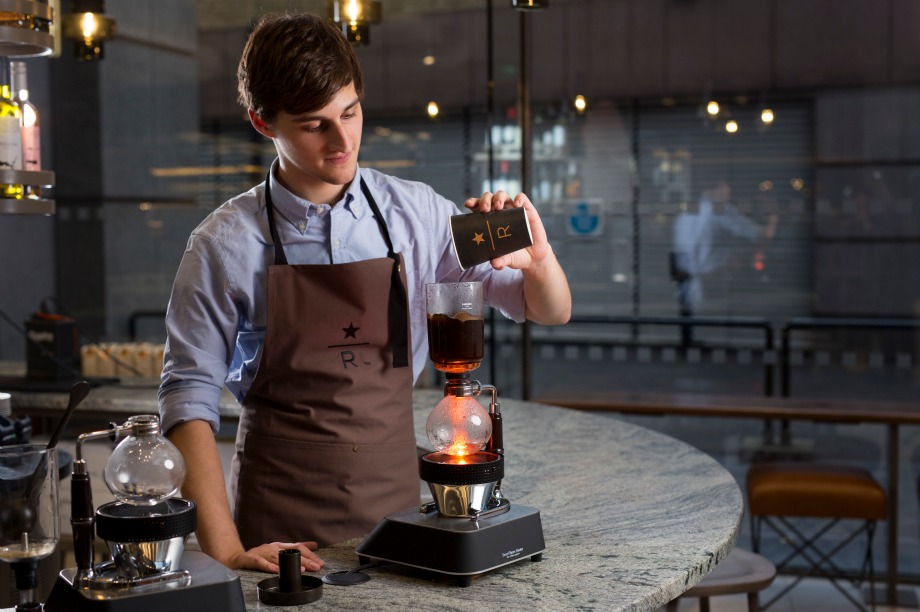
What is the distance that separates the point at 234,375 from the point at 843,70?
3832 mm

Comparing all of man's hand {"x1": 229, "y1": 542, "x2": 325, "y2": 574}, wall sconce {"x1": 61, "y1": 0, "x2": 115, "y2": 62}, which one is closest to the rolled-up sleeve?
man's hand {"x1": 229, "y1": 542, "x2": 325, "y2": 574}

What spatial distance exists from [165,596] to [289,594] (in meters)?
0.21

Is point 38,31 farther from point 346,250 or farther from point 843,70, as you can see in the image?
point 843,70

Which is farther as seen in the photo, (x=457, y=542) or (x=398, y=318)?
(x=398, y=318)

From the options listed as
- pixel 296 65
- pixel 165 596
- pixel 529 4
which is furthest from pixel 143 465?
pixel 529 4

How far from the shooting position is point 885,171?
4.78m

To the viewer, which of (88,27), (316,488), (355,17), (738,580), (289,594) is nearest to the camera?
(289,594)

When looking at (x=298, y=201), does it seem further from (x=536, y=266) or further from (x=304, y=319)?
Answer: (x=536, y=266)

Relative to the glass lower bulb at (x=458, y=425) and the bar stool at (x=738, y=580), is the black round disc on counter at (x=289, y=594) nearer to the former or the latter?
the glass lower bulb at (x=458, y=425)

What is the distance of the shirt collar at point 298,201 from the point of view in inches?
73.5

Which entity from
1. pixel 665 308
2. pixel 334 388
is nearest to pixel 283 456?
pixel 334 388

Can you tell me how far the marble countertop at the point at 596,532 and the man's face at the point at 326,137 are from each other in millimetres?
631

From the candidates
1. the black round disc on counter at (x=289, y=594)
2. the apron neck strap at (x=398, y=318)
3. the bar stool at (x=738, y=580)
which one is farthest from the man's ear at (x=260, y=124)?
the bar stool at (x=738, y=580)

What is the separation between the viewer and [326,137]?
172cm
